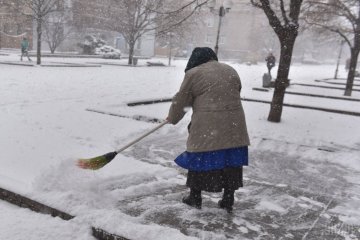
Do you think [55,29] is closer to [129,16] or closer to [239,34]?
[129,16]

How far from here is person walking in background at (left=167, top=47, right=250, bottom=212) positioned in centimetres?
376

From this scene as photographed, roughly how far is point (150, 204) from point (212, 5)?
45.6ft

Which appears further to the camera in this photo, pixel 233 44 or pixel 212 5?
pixel 233 44

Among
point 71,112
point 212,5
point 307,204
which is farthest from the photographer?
point 212,5

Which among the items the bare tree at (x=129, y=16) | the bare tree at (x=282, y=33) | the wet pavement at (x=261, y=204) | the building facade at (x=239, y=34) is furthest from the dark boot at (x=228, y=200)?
the building facade at (x=239, y=34)

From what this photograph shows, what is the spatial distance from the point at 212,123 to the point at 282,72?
569 cm

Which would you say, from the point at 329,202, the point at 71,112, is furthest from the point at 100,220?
the point at 71,112

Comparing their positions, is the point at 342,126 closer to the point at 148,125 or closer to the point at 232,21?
the point at 148,125

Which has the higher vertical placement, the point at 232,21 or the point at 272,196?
the point at 232,21

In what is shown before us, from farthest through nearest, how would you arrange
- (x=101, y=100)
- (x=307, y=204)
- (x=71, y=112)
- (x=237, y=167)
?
(x=101, y=100) → (x=71, y=112) → (x=307, y=204) → (x=237, y=167)

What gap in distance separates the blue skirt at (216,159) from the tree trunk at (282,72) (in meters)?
5.50

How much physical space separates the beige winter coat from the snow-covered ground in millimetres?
768

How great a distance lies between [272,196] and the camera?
4742 millimetres

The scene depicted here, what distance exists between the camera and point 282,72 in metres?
8.99
